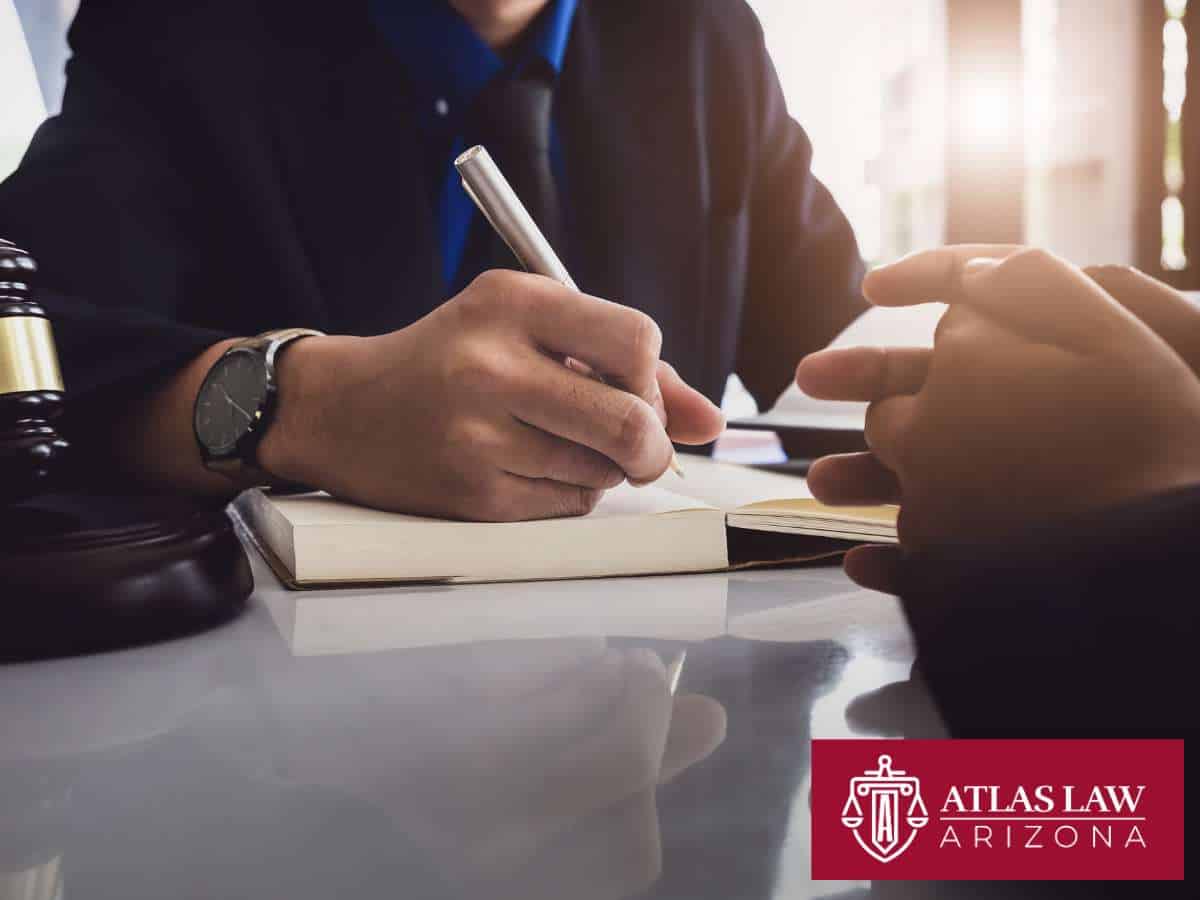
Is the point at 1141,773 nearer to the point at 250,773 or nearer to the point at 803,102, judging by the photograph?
the point at 250,773

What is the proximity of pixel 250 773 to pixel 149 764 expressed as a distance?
0.03 m

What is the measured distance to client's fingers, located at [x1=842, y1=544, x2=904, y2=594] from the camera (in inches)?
14.3

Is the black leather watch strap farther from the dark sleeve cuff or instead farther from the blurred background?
the blurred background

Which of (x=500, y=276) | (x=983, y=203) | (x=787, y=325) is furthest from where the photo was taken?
(x=983, y=203)

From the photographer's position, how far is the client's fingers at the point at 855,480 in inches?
15.6

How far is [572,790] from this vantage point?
0.23 m

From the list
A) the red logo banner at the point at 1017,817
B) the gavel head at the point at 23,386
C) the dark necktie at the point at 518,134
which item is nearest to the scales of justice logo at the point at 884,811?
the red logo banner at the point at 1017,817

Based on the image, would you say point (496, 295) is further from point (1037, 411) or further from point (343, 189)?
point (343, 189)

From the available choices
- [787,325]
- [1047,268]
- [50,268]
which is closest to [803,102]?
[787,325]

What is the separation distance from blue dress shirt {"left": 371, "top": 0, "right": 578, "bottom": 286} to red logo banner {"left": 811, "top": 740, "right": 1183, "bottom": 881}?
2.94 feet

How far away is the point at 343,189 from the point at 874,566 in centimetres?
83

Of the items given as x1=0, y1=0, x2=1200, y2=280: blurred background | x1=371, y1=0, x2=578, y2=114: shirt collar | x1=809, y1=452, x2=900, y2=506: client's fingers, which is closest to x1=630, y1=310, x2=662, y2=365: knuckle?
x1=809, y1=452, x2=900, y2=506: client's fingers

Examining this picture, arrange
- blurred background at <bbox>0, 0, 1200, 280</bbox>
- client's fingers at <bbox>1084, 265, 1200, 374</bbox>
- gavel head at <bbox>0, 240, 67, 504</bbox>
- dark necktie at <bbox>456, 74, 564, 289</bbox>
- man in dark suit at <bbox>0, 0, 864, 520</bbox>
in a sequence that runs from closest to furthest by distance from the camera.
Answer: client's fingers at <bbox>1084, 265, 1200, 374</bbox>
gavel head at <bbox>0, 240, 67, 504</bbox>
man in dark suit at <bbox>0, 0, 864, 520</bbox>
dark necktie at <bbox>456, 74, 564, 289</bbox>
blurred background at <bbox>0, 0, 1200, 280</bbox>

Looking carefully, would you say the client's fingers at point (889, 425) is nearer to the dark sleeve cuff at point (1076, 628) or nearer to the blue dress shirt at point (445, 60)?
the dark sleeve cuff at point (1076, 628)
